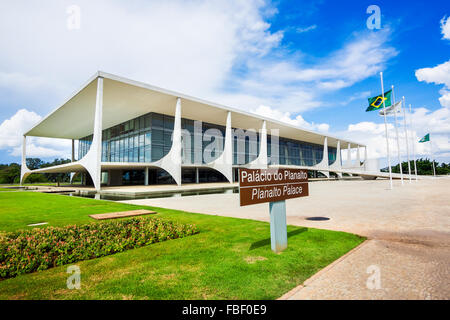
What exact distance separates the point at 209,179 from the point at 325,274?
42.2 m

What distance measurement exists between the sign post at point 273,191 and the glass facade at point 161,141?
32.2 metres

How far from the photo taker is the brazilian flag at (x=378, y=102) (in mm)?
24263

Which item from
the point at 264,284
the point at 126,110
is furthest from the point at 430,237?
the point at 126,110

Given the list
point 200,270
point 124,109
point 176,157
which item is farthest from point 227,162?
point 200,270

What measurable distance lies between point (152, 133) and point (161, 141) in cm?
187

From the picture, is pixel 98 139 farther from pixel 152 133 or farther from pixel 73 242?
pixel 73 242

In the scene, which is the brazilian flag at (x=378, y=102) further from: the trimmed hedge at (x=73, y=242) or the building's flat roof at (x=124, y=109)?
the trimmed hedge at (x=73, y=242)

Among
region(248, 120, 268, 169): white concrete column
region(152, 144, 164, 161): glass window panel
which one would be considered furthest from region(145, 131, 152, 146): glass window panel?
region(248, 120, 268, 169): white concrete column

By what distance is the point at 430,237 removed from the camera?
6.04 meters

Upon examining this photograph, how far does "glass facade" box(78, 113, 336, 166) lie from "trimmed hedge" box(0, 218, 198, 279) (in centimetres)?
2973

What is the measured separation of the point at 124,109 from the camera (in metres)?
35.7

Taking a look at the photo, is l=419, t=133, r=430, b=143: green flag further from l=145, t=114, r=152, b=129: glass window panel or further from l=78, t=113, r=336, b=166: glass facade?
l=145, t=114, r=152, b=129: glass window panel

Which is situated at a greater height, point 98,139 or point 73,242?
point 98,139

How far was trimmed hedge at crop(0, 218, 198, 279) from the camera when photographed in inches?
177
